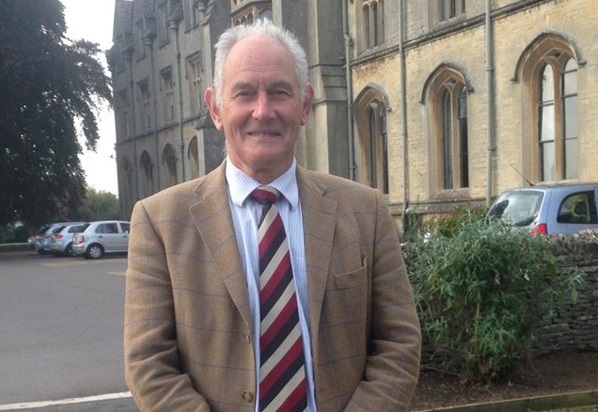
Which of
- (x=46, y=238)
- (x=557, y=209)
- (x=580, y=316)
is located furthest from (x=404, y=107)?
(x=46, y=238)

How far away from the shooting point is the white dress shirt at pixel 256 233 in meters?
2.10

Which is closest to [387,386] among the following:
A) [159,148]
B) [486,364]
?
[486,364]

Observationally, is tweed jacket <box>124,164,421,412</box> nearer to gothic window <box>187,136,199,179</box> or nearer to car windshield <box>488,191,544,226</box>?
car windshield <box>488,191,544,226</box>

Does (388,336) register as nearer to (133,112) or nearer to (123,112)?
(133,112)

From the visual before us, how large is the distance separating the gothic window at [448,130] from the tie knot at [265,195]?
1834 cm

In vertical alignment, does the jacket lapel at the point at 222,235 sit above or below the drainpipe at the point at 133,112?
below

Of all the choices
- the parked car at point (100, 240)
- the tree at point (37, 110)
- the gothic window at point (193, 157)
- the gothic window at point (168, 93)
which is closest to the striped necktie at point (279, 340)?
the parked car at point (100, 240)

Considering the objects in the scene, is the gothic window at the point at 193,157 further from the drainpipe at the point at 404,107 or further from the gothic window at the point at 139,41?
the drainpipe at the point at 404,107

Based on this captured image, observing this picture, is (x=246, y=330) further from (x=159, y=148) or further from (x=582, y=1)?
(x=159, y=148)

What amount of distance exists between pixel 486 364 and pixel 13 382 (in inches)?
189

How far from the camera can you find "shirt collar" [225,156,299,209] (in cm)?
220

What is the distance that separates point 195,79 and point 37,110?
804 cm

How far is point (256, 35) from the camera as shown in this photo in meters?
2.16

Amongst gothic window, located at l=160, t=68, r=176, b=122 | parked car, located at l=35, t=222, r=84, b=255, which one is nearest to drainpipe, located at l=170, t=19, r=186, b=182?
gothic window, located at l=160, t=68, r=176, b=122
